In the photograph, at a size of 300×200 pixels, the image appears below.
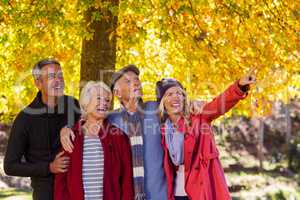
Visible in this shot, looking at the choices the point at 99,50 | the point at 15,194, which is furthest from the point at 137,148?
the point at 15,194

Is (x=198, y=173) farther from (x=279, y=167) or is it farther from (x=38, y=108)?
(x=279, y=167)

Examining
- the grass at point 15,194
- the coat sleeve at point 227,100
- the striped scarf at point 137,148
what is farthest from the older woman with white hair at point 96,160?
the grass at point 15,194

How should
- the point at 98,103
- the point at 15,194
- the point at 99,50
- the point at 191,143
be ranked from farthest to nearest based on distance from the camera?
the point at 15,194 < the point at 99,50 < the point at 191,143 < the point at 98,103

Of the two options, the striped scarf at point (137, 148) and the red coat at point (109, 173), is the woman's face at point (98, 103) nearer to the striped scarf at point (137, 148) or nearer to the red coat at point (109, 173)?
the red coat at point (109, 173)

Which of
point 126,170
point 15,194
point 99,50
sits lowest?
point 15,194

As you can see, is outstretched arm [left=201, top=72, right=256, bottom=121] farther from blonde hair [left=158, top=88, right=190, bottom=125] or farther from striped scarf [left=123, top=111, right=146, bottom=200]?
striped scarf [left=123, top=111, right=146, bottom=200]

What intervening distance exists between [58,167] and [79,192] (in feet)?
0.92

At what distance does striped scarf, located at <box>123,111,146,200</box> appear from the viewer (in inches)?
178

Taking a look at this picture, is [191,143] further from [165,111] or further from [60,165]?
[60,165]

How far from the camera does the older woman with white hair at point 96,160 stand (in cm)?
432

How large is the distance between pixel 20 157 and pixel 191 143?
56.8 inches

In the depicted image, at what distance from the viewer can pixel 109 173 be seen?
4332 mm

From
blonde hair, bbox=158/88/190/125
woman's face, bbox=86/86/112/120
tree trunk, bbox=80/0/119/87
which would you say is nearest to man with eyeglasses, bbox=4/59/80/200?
woman's face, bbox=86/86/112/120

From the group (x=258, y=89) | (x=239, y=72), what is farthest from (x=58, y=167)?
(x=258, y=89)
